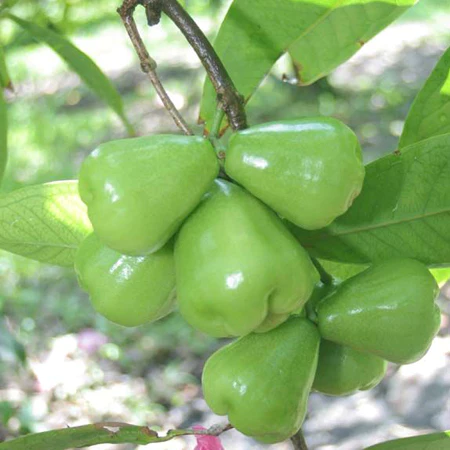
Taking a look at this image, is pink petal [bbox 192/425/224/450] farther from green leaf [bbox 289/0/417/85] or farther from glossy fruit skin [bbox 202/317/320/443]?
green leaf [bbox 289/0/417/85]

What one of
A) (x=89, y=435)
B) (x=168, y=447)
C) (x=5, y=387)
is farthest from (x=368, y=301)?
(x=5, y=387)

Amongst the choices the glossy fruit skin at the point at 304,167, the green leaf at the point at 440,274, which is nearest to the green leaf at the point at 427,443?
the green leaf at the point at 440,274

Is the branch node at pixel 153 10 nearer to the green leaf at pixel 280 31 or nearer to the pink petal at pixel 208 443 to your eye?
the green leaf at pixel 280 31

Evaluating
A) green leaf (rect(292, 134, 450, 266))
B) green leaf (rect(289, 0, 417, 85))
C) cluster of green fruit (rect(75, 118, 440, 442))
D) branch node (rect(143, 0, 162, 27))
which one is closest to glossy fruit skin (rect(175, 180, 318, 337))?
cluster of green fruit (rect(75, 118, 440, 442))

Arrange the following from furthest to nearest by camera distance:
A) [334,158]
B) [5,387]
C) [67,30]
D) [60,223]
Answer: [5,387]
[67,30]
[60,223]
[334,158]

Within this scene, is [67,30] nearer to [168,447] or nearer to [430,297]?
[168,447]

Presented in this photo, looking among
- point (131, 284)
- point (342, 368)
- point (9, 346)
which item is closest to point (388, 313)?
point (342, 368)
